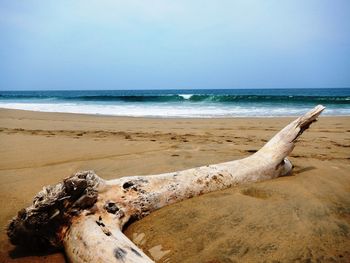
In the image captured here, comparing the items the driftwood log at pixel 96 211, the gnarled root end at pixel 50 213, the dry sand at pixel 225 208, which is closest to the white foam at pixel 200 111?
the dry sand at pixel 225 208

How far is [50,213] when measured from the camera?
192cm

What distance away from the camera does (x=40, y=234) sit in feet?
6.44

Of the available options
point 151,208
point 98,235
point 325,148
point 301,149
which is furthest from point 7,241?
point 325,148

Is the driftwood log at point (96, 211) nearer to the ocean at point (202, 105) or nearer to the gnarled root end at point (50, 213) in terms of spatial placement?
the gnarled root end at point (50, 213)

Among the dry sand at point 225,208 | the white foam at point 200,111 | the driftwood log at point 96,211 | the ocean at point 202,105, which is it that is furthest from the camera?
the ocean at point 202,105

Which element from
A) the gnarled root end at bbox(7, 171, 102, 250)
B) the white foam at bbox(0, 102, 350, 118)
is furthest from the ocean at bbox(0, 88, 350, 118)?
the gnarled root end at bbox(7, 171, 102, 250)

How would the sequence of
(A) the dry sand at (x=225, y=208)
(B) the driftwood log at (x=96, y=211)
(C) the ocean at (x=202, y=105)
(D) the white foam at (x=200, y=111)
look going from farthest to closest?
1. (C) the ocean at (x=202, y=105)
2. (D) the white foam at (x=200, y=111)
3. (A) the dry sand at (x=225, y=208)
4. (B) the driftwood log at (x=96, y=211)

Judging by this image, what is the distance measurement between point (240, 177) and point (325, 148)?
2.74 m

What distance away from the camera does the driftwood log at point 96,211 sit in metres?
1.68

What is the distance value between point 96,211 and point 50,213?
0.90ft

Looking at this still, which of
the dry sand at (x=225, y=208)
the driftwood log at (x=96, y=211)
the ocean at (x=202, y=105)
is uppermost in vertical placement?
the driftwood log at (x=96, y=211)

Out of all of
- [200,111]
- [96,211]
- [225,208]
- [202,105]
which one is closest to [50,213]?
[96,211]

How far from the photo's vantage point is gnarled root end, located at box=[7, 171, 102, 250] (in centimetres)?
191

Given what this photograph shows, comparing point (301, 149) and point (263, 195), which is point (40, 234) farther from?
point (301, 149)
